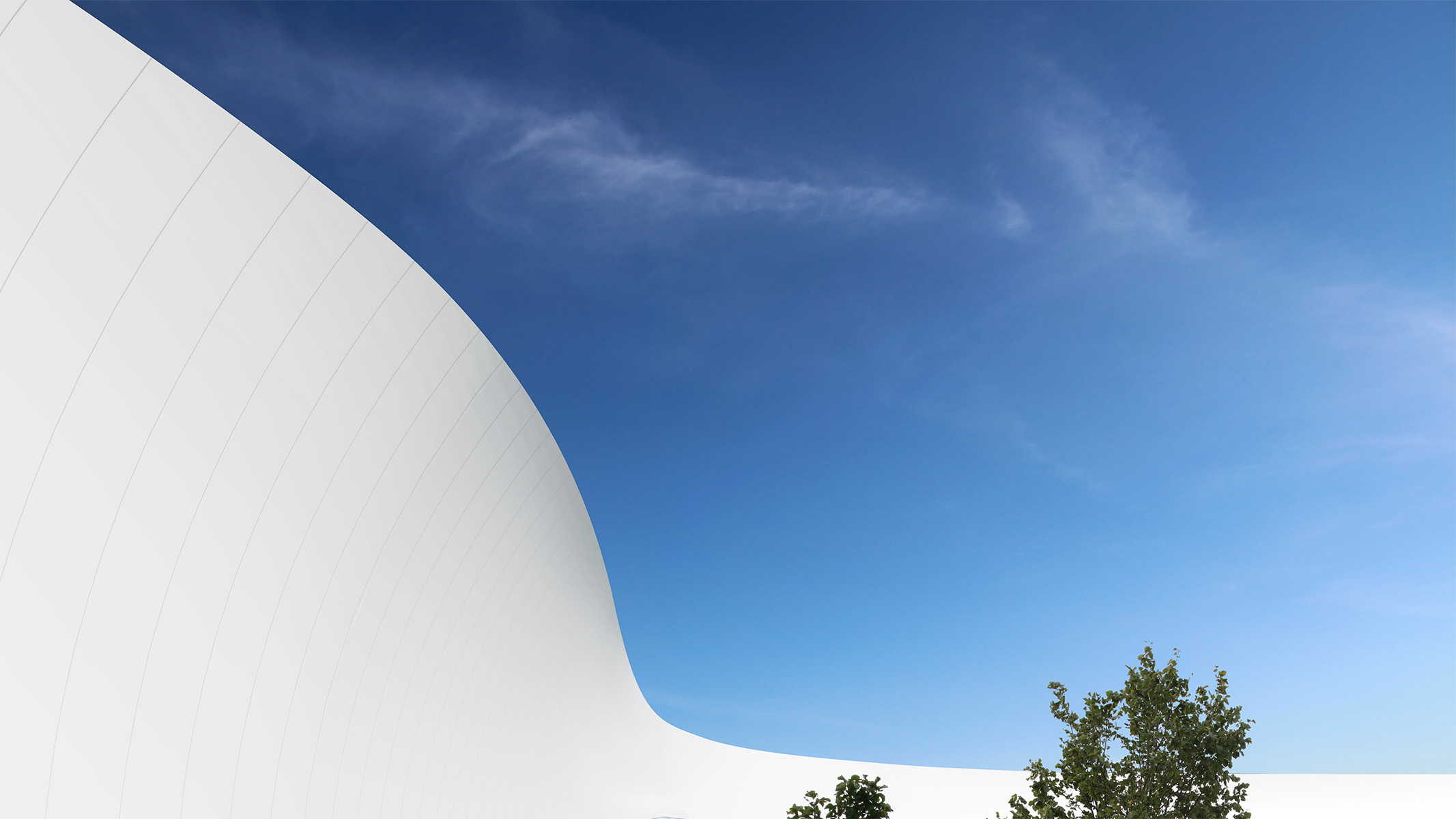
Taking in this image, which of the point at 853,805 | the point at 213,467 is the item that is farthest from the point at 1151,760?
the point at 213,467

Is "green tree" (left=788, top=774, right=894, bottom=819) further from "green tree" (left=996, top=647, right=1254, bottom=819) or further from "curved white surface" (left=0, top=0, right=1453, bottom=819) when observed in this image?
"curved white surface" (left=0, top=0, right=1453, bottom=819)

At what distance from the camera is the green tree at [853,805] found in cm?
1421

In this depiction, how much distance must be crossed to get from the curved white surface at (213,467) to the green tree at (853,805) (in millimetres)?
6937

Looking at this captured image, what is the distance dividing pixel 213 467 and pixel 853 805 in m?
11.8

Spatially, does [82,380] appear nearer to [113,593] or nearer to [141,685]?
[113,593]

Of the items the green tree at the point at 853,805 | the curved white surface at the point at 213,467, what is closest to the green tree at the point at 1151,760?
the green tree at the point at 853,805

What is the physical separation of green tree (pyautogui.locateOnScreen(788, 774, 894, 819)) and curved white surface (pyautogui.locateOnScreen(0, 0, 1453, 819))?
6.94 meters

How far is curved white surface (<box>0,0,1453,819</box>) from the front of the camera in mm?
6469

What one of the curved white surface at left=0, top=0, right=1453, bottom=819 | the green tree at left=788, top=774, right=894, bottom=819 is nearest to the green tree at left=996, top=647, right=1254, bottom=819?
the green tree at left=788, top=774, right=894, bottom=819

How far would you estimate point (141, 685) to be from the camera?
7699 mm

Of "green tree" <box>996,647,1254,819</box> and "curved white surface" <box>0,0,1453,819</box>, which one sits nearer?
"curved white surface" <box>0,0,1453,819</box>

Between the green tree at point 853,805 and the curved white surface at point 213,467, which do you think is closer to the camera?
the curved white surface at point 213,467

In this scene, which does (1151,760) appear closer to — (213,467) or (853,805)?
(853,805)

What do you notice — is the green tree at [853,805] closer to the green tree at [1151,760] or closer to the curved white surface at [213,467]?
the green tree at [1151,760]
